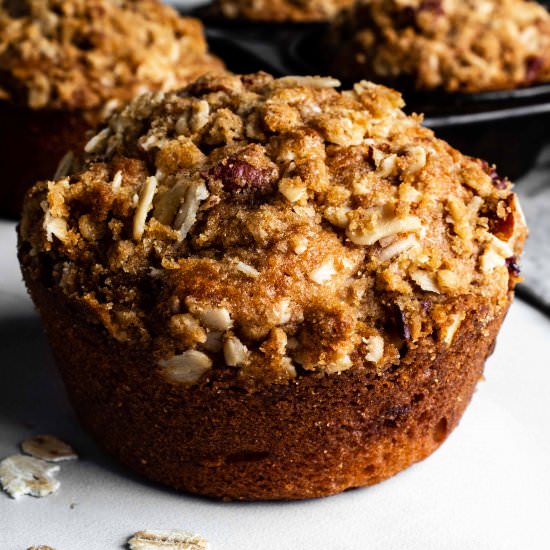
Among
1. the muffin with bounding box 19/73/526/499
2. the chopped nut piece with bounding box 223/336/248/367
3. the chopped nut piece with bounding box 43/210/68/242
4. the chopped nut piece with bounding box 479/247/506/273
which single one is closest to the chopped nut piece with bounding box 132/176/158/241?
the muffin with bounding box 19/73/526/499

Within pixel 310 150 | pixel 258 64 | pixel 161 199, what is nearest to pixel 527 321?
pixel 310 150

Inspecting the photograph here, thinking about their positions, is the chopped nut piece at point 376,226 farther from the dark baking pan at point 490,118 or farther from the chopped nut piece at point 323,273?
the dark baking pan at point 490,118

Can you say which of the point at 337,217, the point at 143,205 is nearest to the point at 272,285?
the point at 337,217

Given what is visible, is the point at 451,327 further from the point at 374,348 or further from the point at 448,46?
the point at 448,46

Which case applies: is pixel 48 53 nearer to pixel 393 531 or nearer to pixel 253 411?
pixel 253 411

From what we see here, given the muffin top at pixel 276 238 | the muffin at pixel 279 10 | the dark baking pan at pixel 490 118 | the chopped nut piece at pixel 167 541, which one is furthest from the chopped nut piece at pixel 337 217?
the muffin at pixel 279 10
